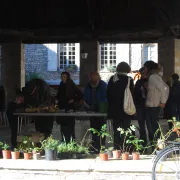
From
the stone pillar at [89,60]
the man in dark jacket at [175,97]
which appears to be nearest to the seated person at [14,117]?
the man in dark jacket at [175,97]

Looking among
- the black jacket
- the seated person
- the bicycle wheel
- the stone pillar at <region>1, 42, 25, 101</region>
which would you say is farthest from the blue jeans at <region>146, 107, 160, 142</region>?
the stone pillar at <region>1, 42, 25, 101</region>

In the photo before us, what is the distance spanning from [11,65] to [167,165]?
39.3 ft

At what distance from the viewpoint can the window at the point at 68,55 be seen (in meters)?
29.6

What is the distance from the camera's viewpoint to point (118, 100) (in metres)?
7.11

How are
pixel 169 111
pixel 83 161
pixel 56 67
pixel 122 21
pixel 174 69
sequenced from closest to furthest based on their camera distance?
pixel 83 161 < pixel 169 111 < pixel 122 21 < pixel 174 69 < pixel 56 67

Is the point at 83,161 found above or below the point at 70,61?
below

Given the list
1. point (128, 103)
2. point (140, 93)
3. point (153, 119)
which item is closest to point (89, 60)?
point (140, 93)

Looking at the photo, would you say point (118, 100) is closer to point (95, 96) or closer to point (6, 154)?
point (95, 96)

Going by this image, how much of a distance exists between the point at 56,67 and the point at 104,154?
23.4 meters

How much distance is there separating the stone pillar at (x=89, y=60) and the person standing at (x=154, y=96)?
871 centimetres

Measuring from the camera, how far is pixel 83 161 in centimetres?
603

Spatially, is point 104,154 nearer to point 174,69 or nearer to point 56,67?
point 174,69

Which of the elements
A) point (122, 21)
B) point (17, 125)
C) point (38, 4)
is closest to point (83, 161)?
point (17, 125)

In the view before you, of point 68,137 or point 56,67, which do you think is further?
point 56,67
